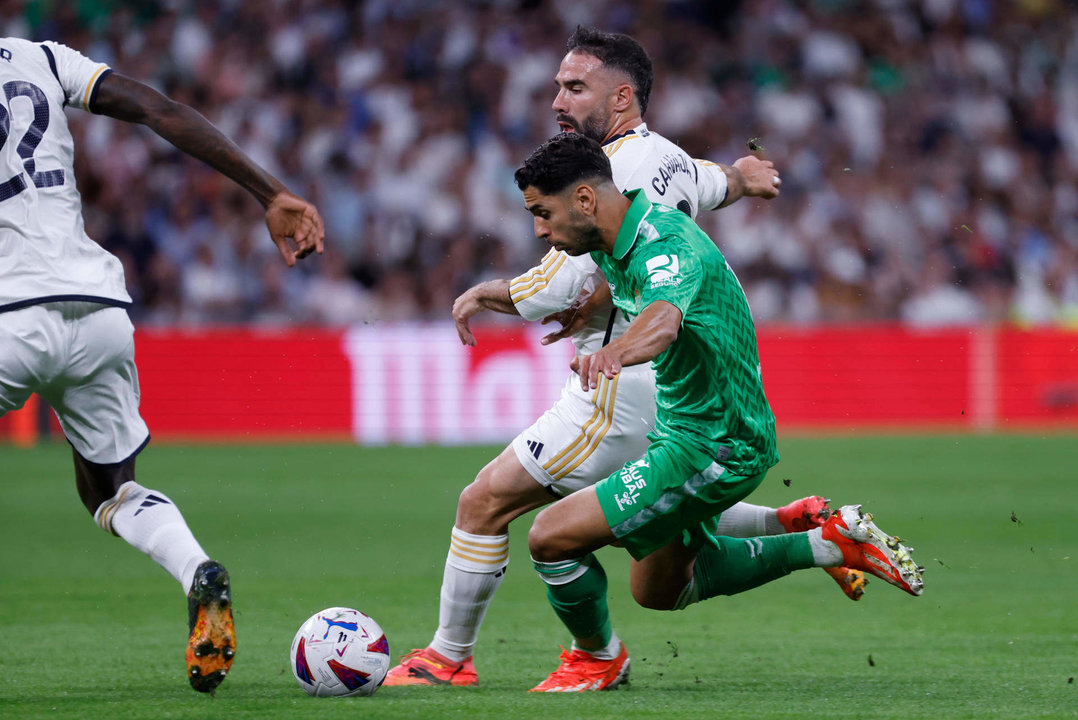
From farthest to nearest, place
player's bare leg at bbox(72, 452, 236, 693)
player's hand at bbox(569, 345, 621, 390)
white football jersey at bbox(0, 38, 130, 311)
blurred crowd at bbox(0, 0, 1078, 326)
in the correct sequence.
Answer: blurred crowd at bbox(0, 0, 1078, 326) → white football jersey at bbox(0, 38, 130, 311) → player's bare leg at bbox(72, 452, 236, 693) → player's hand at bbox(569, 345, 621, 390)

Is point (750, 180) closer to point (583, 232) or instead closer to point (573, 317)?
point (573, 317)

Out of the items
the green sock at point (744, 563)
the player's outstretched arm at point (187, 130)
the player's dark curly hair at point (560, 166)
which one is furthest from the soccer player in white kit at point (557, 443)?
the player's outstretched arm at point (187, 130)

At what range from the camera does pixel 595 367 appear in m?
3.84

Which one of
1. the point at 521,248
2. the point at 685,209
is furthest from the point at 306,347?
the point at 685,209

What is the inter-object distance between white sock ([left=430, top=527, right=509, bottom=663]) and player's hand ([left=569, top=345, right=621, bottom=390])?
127 centimetres

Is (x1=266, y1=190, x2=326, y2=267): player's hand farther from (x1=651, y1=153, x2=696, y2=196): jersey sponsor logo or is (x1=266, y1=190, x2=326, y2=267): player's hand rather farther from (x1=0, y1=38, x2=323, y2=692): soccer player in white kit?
(x1=651, y1=153, x2=696, y2=196): jersey sponsor logo

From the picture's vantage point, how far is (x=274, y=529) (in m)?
10.0

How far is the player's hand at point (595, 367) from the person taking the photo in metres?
3.83

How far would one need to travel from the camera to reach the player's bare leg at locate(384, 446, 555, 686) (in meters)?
4.96

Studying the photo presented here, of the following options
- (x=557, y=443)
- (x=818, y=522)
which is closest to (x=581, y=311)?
(x=557, y=443)

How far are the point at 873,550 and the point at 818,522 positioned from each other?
327mm

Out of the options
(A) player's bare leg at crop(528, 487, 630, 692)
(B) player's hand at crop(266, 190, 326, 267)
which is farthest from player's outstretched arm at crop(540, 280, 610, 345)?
(B) player's hand at crop(266, 190, 326, 267)

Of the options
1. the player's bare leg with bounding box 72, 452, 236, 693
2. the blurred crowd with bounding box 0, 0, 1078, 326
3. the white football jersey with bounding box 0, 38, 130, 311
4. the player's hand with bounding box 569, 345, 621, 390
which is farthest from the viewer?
the blurred crowd with bounding box 0, 0, 1078, 326

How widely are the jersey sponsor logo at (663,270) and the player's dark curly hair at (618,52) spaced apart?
1104mm
